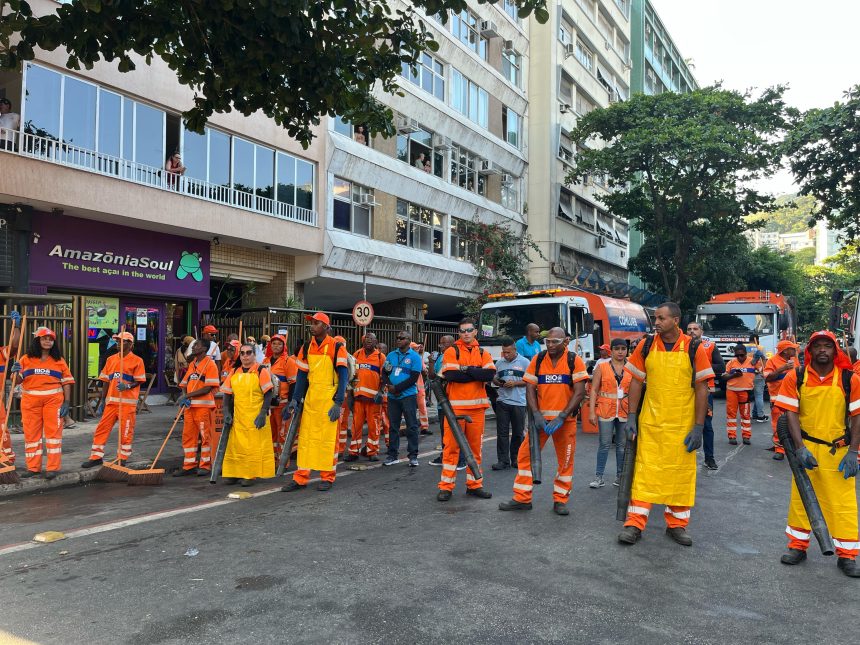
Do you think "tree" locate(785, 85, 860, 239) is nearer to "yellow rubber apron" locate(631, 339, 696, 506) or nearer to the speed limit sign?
the speed limit sign

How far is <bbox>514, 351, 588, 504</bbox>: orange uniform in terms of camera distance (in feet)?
22.0

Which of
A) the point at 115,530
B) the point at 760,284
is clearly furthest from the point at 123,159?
the point at 760,284

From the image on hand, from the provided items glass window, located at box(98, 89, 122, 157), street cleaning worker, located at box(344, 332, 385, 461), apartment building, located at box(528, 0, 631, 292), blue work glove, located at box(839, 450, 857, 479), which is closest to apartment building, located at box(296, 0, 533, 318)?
apartment building, located at box(528, 0, 631, 292)

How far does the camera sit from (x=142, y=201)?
1467 centimetres

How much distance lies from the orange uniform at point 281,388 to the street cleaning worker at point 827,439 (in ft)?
20.8

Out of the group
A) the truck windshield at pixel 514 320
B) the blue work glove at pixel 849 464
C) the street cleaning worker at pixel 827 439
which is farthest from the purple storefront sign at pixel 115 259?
the blue work glove at pixel 849 464

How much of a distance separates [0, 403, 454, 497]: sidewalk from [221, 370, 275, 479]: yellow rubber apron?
0.95 metres

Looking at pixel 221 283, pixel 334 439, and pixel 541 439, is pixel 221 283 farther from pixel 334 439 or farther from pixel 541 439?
pixel 541 439

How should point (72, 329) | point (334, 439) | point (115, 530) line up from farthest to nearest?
point (72, 329) → point (334, 439) → point (115, 530)

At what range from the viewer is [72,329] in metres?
12.5

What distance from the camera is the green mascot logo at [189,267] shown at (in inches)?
653

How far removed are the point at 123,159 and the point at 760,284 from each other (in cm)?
3937

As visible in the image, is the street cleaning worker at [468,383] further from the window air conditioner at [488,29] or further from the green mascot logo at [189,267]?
the window air conditioner at [488,29]

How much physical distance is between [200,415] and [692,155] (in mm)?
24216
